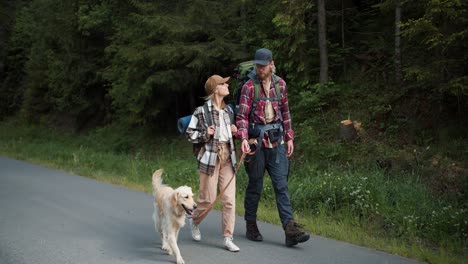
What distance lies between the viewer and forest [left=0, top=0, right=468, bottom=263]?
29.9 feet

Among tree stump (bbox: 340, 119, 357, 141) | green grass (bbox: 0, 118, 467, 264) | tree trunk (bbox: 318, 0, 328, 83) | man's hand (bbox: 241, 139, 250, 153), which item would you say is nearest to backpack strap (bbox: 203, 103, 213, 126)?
man's hand (bbox: 241, 139, 250, 153)

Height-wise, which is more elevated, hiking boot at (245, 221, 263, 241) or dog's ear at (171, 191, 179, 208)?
dog's ear at (171, 191, 179, 208)

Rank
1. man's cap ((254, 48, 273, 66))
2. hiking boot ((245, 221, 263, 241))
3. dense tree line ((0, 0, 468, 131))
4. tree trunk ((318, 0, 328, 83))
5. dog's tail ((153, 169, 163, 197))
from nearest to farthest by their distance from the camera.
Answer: man's cap ((254, 48, 273, 66)) → dog's tail ((153, 169, 163, 197)) → hiking boot ((245, 221, 263, 241)) → dense tree line ((0, 0, 468, 131)) → tree trunk ((318, 0, 328, 83))

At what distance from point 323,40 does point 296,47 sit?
2.42 feet

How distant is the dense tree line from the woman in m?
4.85

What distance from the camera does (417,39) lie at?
35.8 feet

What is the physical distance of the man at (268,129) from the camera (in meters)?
6.77

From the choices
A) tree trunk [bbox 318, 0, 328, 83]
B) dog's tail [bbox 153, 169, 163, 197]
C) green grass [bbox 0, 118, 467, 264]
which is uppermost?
tree trunk [bbox 318, 0, 328, 83]

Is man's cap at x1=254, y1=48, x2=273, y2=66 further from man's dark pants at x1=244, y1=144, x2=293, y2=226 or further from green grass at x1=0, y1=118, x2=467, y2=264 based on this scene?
green grass at x1=0, y1=118, x2=467, y2=264

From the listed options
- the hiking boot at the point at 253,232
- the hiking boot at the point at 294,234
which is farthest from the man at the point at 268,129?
the hiking boot at the point at 253,232

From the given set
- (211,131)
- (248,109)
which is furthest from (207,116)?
(248,109)

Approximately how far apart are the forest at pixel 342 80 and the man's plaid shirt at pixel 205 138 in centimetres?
293

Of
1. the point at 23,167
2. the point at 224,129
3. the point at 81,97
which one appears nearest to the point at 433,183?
the point at 224,129

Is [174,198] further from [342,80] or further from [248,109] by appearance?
[342,80]
